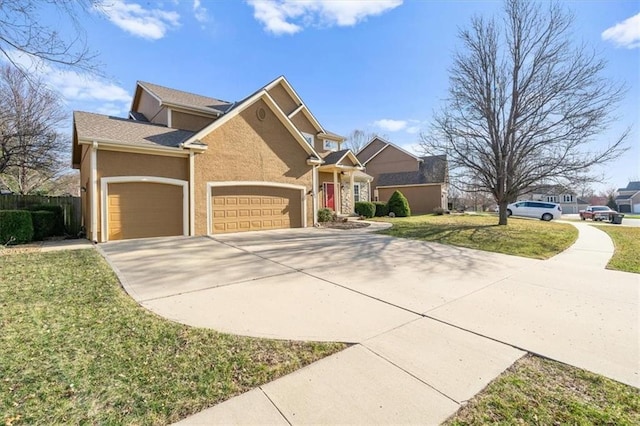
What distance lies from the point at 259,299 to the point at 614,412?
423cm

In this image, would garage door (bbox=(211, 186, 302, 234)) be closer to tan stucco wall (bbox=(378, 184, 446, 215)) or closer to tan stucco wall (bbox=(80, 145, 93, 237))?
tan stucco wall (bbox=(80, 145, 93, 237))

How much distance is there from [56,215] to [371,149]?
29.1m

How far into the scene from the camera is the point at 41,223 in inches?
466

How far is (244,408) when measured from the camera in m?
2.38

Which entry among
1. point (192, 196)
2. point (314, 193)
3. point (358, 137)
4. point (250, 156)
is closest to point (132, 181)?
point (192, 196)

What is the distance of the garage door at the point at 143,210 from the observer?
1076 centimetres

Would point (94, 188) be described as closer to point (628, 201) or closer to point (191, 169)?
point (191, 169)

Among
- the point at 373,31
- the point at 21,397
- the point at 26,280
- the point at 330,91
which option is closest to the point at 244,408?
the point at 21,397

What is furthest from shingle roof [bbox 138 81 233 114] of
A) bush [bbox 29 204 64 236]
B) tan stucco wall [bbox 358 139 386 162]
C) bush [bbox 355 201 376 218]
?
tan stucco wall [bbox 358 139 386 162]

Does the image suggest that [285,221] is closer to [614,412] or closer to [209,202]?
[209,202]

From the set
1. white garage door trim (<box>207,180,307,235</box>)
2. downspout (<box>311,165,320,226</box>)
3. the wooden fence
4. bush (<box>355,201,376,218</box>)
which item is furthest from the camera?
bush (<box>355,201,376,218</box>)

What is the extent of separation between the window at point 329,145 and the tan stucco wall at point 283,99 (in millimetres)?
3598

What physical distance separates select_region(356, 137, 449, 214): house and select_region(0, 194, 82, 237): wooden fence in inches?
928

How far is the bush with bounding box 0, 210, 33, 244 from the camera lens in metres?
10.3
